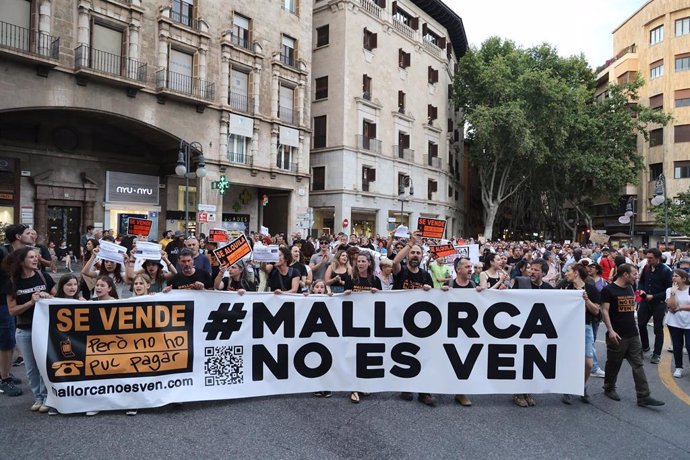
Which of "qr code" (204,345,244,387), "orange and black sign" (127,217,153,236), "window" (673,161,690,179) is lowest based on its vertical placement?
"qr code" (204,345,244,387)

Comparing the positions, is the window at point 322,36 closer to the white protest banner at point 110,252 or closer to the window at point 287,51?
the window at point 287,51

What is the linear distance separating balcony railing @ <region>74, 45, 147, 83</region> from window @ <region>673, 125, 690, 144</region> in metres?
40.8

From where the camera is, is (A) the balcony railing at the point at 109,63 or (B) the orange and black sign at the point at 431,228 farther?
(A) the balcony railing at the point at 109,63

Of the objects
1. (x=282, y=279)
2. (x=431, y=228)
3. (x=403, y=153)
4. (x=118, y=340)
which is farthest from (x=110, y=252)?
(x=403, y=153)

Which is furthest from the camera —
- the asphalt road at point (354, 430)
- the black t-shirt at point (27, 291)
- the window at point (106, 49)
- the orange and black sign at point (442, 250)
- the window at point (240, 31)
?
the window at point (240, 31)

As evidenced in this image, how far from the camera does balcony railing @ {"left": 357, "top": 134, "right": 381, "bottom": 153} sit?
31.6 m

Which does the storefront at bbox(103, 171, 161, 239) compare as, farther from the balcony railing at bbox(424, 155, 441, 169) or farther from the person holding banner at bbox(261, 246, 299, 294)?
the balcony railing at bbox(424, 155, 441, 169)

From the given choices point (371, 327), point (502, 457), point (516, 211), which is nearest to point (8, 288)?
point (371, 327)

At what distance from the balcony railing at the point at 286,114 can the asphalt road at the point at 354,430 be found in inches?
942

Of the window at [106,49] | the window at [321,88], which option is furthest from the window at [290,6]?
the window at [106,49]

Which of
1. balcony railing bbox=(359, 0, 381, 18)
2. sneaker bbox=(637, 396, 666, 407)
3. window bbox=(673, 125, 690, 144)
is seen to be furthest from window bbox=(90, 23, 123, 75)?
window bbox=(673, 125, 690, 144)

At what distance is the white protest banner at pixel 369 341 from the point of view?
5.07m

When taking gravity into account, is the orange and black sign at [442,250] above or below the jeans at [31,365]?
above

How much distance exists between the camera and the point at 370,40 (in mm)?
32719
